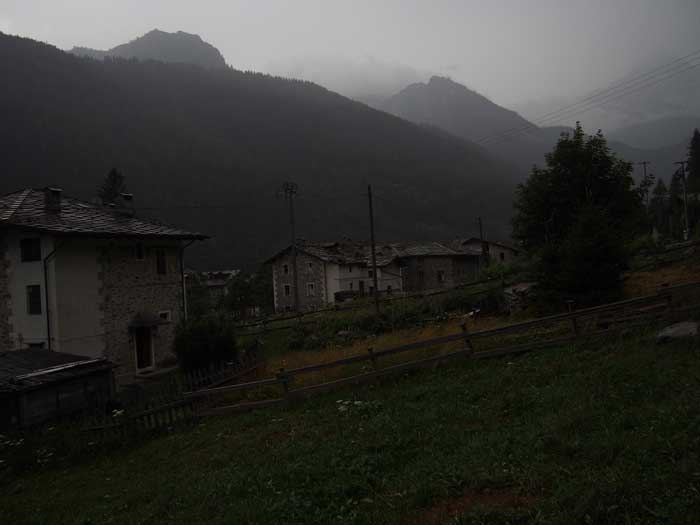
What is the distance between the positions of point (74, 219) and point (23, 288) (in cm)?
359

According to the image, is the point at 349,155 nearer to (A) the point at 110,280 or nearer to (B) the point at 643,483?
(A) the point at 110,280

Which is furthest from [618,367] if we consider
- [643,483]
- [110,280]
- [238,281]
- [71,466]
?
[238,281]

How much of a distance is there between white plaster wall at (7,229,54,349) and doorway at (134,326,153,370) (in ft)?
13.6

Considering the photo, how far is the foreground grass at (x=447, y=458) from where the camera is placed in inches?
186

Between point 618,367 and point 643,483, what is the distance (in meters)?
4.33

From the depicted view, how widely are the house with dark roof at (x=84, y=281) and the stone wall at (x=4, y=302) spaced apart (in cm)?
4

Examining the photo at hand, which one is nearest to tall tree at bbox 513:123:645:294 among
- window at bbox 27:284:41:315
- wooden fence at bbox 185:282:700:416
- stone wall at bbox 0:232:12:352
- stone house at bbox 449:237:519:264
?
wooden fence at bbox 185:282:700:416

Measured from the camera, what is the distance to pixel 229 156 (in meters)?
123

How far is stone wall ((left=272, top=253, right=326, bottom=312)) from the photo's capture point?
155ft

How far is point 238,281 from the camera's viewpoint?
55062 millimetres

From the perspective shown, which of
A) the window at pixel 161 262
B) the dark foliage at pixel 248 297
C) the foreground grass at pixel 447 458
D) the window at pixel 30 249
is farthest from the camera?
the dark foliage at pixel 248 297

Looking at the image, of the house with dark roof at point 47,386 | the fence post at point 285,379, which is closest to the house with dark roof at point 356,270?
the house with dark roof at point 47,386

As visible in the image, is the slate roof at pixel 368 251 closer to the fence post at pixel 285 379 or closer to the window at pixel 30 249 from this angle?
the window at pixel 30 249

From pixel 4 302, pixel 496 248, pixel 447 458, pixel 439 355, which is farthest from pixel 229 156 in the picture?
pixel 447 458
